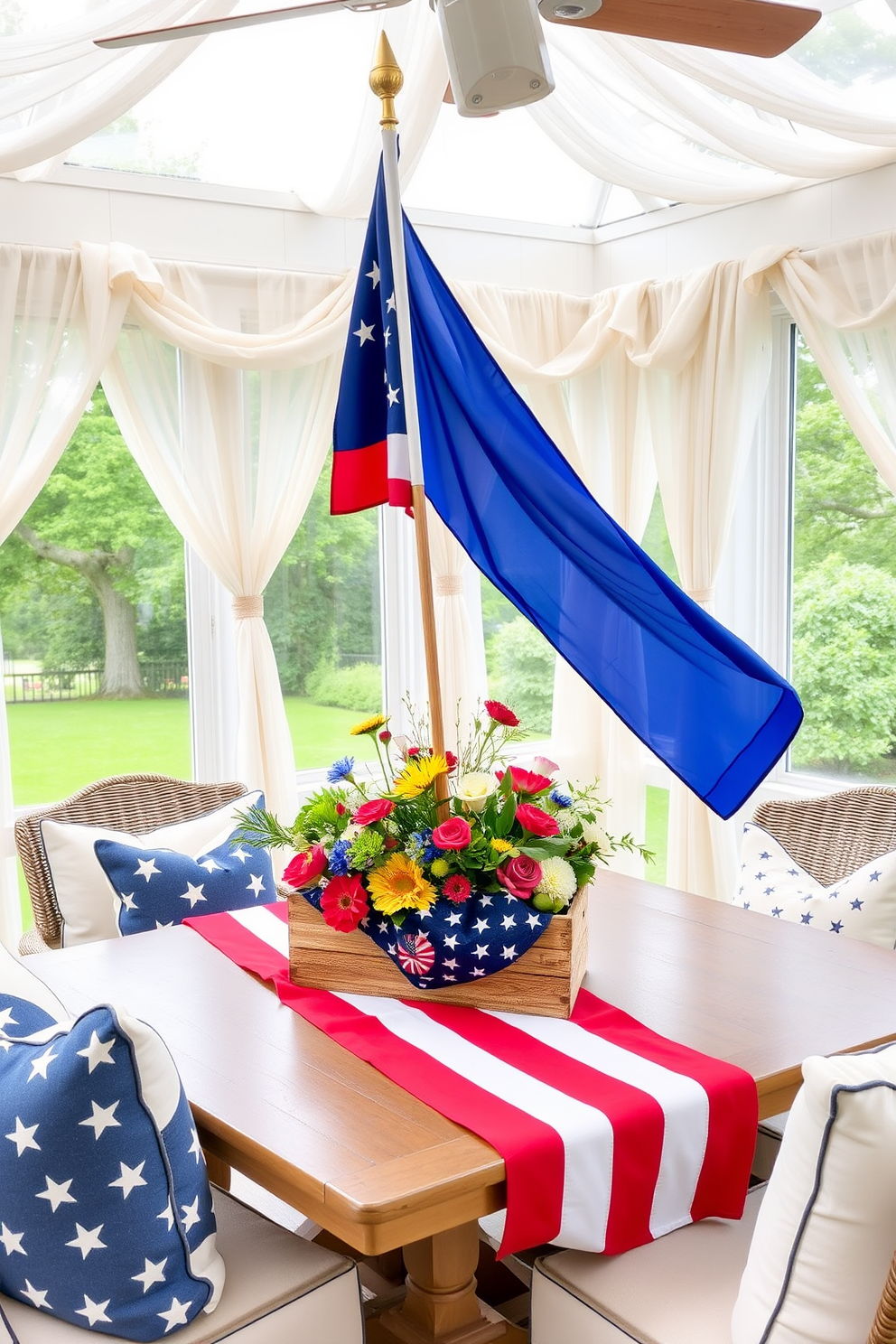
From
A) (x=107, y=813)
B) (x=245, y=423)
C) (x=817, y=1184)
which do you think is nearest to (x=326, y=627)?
(x=245, y=423)

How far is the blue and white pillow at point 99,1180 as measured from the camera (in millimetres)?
1545

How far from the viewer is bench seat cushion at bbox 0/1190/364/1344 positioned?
1.63 meters

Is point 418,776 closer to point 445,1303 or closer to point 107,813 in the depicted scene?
point 445,1303

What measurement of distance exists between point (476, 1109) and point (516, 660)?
3.42m

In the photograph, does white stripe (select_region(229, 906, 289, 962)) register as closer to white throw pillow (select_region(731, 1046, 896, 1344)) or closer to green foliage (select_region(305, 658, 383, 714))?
white throw pillow (select_region(731, 1046, 896, 1344))

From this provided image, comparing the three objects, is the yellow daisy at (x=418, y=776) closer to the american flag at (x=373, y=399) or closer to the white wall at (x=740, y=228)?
the american flag at (x=373, y=399)

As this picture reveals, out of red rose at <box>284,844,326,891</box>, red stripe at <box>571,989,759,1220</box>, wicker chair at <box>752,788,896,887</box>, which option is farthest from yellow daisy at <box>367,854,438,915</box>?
wicker chair at <box>752,788,896,887</box>

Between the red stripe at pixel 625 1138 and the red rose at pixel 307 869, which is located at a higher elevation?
the red rose at pixel 307 869

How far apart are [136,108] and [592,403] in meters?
1.99

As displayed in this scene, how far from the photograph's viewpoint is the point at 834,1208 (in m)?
1.42

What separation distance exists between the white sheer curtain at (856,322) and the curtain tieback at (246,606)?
6.48 feet

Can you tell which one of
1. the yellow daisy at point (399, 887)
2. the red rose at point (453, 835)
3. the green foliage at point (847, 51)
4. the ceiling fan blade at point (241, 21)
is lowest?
the yellow daisy at point (399, 887)

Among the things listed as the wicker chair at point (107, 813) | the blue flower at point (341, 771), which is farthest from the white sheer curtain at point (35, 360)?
the blue flower at point (341, 771)

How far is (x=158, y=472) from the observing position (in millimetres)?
4156
